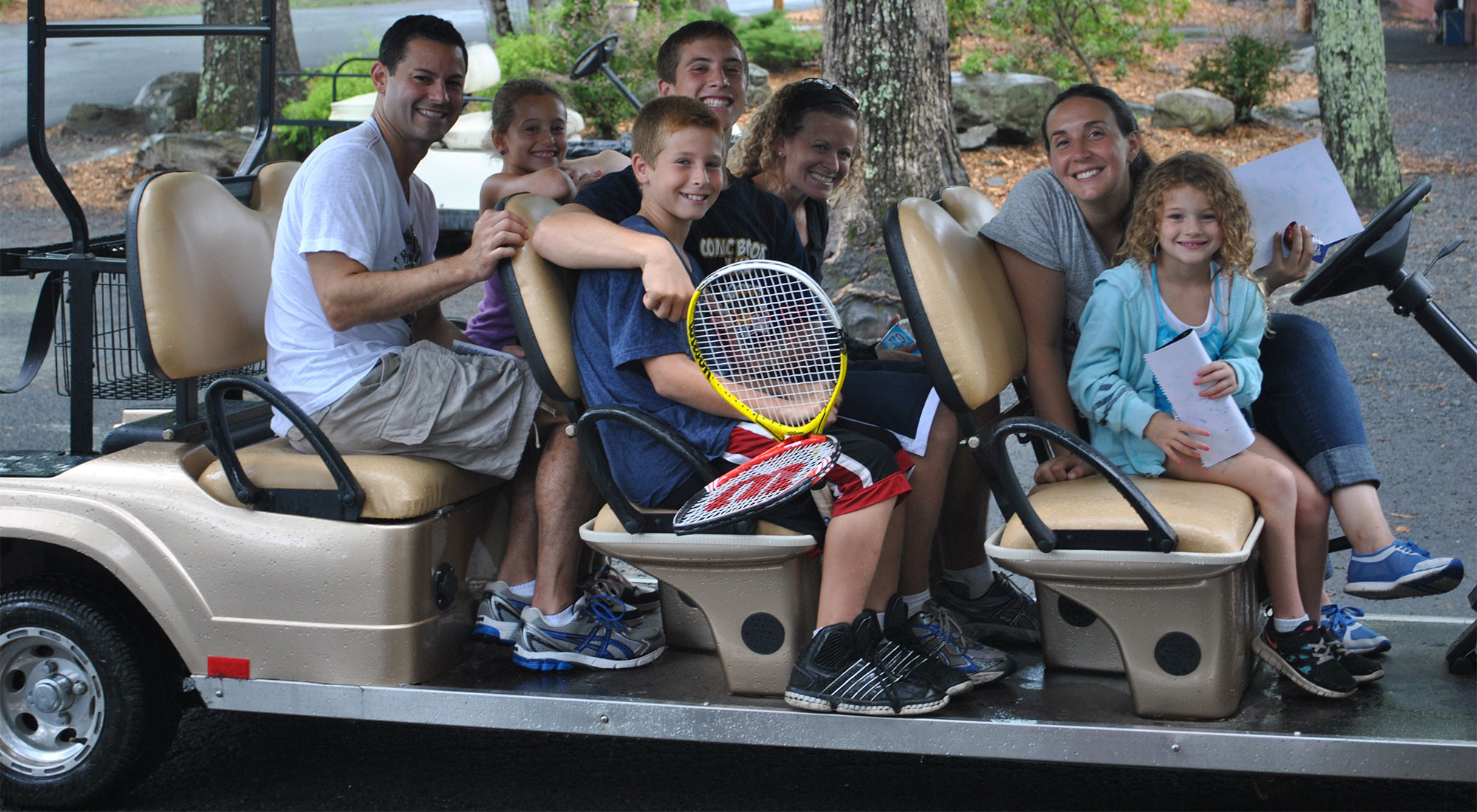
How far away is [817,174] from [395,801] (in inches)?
71.4

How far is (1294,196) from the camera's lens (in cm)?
289

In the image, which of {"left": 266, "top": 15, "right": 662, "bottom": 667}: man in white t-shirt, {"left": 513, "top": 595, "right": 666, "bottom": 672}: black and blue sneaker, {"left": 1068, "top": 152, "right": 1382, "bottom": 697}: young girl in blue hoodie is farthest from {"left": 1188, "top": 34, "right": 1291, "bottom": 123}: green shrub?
{"left": 513, "top": 595, "right": 666, "bottom": 672}: black and blue sneaker

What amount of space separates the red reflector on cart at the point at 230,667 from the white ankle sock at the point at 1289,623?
212cm

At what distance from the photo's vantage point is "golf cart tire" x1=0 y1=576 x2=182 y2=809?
2.82 meters

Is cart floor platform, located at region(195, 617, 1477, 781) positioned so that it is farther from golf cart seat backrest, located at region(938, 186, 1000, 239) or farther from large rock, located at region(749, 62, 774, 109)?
large rock, located at region(749, 62, 774, 109)

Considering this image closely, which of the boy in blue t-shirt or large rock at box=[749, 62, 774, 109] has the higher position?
large rock at box=[749, 62, 774, 109]

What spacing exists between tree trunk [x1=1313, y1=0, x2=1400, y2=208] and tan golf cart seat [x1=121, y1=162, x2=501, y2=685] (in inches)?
332

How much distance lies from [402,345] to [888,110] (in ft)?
14.6

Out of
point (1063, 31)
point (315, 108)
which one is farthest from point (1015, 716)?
point (1063, 31)

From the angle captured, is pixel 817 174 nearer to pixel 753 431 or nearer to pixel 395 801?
pixel 753 431

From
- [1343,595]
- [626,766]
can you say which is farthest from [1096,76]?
[626,766]

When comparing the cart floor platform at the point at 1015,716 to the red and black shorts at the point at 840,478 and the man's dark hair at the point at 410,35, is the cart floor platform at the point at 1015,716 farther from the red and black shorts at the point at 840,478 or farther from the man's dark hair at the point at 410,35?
the man's dark hair at the point at 410,35

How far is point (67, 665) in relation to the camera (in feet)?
9.42

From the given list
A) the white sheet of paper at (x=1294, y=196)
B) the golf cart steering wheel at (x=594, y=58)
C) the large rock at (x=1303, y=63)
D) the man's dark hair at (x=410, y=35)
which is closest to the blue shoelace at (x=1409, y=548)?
the white sheet of paper at (x=1294, y=196)
